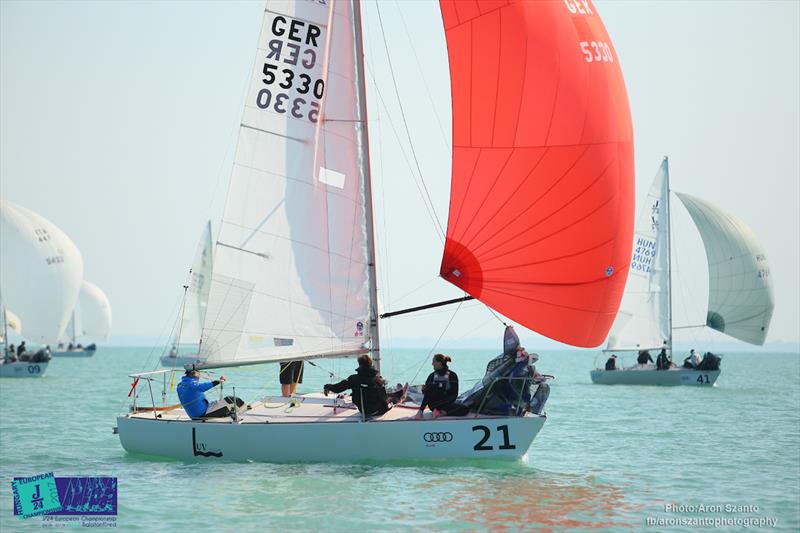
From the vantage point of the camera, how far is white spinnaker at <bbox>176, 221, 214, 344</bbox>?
203 ft

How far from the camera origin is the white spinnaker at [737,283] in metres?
46.6

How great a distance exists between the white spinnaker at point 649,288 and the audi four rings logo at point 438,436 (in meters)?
30.2

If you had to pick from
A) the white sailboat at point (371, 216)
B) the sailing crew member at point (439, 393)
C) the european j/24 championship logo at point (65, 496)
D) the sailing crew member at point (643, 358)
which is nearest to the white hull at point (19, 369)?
the sailing crew member at point (643, 358)

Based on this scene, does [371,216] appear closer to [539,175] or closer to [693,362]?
[539,175]

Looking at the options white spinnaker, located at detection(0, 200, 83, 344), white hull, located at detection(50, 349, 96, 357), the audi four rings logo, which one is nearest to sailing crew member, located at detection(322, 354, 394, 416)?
the audi four rings logo

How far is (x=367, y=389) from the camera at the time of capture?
14.9m

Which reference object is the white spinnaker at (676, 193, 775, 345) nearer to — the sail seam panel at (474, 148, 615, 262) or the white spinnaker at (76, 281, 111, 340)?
the sail seam panel at (474, 148, 615, 262)

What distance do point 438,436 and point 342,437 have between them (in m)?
1.39

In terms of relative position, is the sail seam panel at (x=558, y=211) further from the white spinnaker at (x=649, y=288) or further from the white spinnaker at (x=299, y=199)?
the white spinnaker at (x=649, y=288)

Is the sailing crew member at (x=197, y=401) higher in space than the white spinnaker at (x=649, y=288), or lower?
lower

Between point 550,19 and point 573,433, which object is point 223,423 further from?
point 573,433

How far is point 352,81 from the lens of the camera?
631 inches

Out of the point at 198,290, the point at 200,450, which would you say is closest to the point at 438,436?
the point at 200,450

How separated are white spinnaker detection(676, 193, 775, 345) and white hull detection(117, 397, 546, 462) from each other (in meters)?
34.6
